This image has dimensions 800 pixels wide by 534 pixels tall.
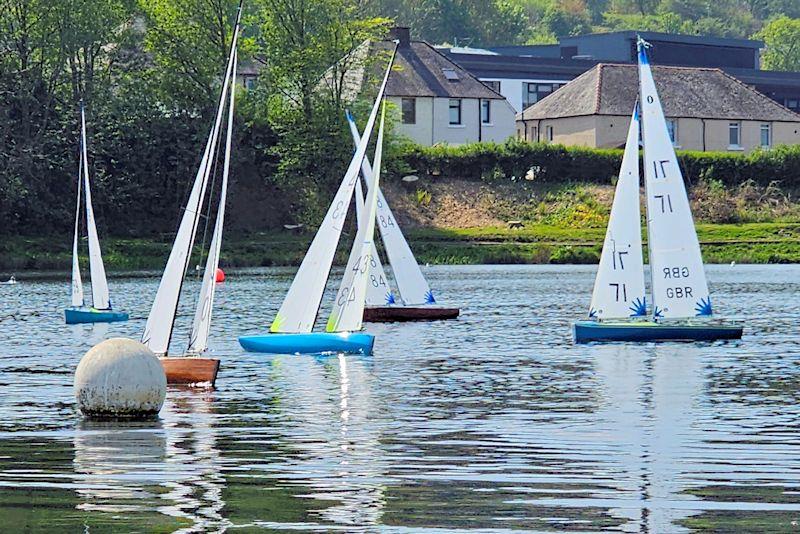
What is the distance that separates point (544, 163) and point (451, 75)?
15869 mm

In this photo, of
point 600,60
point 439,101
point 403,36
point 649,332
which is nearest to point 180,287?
point 649,332

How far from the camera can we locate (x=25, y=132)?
91812 millimetres

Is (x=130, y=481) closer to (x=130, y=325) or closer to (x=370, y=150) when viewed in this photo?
(x=130, y=325)

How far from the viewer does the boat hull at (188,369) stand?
30.9 m

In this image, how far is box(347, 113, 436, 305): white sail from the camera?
165 ft

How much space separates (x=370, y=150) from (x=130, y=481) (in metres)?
59.8

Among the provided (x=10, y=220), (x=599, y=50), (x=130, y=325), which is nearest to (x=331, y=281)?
(x=10, y=220)

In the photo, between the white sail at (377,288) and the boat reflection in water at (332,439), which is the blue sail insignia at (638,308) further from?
the white sail at (377,288)

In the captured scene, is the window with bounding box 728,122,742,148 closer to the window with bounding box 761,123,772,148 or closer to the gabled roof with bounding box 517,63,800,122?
the gabled roof with bounding box 517,63,800,122

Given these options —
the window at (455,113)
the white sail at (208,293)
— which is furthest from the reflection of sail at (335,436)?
the window at (455,113)

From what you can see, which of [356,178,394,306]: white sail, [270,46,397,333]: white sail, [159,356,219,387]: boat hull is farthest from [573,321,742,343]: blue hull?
Result: [159,356,219,387]: boat hull

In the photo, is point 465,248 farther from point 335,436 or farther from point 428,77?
point 335,436

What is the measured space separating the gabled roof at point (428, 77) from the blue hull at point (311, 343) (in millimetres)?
75318

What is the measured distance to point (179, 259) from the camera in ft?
99.9
